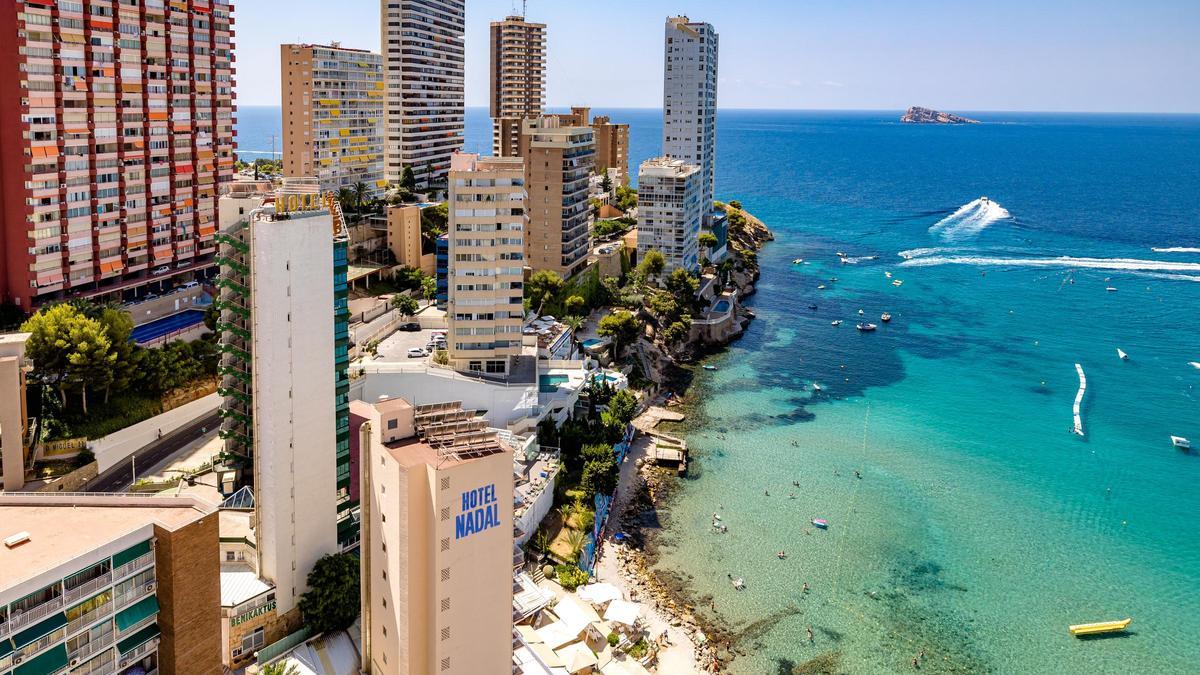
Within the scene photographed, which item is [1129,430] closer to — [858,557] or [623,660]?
[858,557]

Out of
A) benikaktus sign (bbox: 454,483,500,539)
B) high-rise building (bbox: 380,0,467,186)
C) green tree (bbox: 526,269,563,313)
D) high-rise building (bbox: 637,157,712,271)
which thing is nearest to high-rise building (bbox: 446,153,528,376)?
green tree (bbox: 526,269,563,313)

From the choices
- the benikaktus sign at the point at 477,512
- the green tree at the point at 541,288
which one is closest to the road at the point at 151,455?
the benikaktus sign at the point at 477,512

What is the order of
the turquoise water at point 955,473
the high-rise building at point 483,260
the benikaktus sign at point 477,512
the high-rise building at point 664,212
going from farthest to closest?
the high-rise building at point 664,212, the high-rise building at point 483,260, the turquoise water at point 955,473, the benikaktus sign at point 477,512

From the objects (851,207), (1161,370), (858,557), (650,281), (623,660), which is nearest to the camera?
(623,660)

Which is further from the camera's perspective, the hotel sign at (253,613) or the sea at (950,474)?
the sea at (950,474)

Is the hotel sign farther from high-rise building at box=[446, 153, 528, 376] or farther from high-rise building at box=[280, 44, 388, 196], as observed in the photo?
high-rise building at box=[280, 44, 388, 196]

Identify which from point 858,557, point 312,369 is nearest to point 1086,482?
point 858,557

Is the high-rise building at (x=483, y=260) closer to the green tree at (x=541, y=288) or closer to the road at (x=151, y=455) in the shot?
the green tree at (x=541, y=288)

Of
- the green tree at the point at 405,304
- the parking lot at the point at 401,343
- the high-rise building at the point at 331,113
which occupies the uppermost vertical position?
the high-rise building at the point at 331,113
